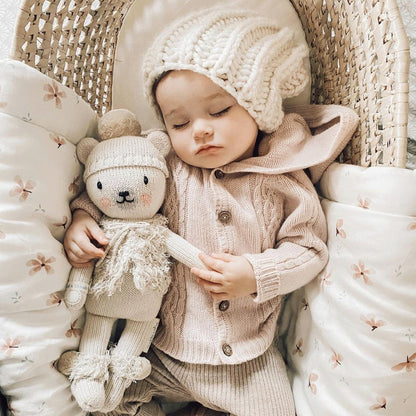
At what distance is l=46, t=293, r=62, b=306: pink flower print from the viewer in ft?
2.38

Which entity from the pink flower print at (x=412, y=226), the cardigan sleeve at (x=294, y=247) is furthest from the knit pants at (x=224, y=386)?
the pink flower print at (x=412, y=226)

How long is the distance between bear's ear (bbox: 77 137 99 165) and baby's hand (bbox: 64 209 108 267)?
117 millimetres

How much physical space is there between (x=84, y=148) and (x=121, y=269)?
0.24 metres

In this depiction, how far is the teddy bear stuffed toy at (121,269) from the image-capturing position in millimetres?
748

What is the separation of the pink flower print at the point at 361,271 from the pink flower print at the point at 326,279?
67 mm

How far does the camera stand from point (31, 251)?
0.71 meters

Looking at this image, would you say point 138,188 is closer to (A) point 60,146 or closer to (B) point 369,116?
(A) point 60,146

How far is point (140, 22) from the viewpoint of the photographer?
1.02 metres

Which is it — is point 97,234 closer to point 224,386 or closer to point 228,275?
point 228,275

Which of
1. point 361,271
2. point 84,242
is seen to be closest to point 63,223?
point 84,242

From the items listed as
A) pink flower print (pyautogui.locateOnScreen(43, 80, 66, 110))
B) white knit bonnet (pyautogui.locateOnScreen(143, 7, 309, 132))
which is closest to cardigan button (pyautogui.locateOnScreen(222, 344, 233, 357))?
white knit bonnet (pyautogui.locateOnScreen(143, 7, 309, 132))

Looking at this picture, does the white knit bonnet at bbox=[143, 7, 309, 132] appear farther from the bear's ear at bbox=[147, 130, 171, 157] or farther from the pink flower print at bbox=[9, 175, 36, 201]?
the pink flower print at bbox=[9, 175, 36, 201]

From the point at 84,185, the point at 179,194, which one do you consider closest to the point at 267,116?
the point at 179,194

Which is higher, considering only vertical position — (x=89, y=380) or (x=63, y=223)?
(x=63, y=223)
